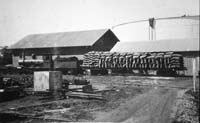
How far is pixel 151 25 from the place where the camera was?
3584cm

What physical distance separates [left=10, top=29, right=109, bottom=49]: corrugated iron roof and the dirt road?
69.4 ft

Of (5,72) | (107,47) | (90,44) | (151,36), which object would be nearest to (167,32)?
(151,36)

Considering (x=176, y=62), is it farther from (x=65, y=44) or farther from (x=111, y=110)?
(x=65, y=44)

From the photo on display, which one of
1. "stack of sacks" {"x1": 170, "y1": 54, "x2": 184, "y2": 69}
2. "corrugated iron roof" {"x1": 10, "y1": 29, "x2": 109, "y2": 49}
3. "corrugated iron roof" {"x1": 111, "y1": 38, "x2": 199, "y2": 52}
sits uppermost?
"corrugated iron roof" {"x1": 10, "y1": 29, "x2": 109, "y2": 49}

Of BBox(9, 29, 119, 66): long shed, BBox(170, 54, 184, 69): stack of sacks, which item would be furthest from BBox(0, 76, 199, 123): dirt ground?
BBox(9, 29, 119, 66): long shed

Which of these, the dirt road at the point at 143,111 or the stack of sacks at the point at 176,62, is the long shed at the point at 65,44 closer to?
the stack of sacks at the point at 176,62

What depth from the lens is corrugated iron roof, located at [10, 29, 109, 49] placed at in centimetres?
3262

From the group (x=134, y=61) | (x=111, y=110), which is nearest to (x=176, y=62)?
(x=134, y=61)

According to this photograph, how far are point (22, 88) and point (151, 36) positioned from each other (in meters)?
26.8

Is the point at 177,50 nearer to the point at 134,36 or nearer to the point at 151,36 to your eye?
the point at 151,36

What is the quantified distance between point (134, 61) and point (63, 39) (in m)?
15.0

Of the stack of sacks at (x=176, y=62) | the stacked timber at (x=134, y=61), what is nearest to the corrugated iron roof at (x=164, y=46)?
the stack of sacks at (x=176, y=62)

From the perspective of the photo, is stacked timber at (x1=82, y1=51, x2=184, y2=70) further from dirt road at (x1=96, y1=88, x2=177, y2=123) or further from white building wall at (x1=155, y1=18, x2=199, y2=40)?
dirt road at (x1=96, y1=88, x2=177, y2=123)

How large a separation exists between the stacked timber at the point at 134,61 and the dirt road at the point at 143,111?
12.4 meters
